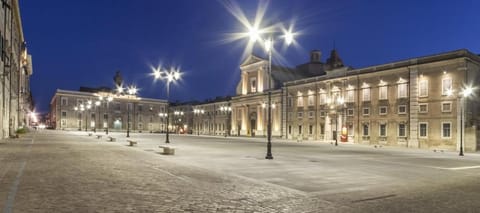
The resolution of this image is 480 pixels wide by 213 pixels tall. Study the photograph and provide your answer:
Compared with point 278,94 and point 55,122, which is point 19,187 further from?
point 55,122

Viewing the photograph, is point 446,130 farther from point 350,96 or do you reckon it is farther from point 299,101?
point 299,101

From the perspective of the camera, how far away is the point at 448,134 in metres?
42.0

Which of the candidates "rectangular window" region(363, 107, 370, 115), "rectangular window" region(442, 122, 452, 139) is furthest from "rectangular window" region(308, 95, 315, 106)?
"rectangular window" region(442, 122, 452, 139)

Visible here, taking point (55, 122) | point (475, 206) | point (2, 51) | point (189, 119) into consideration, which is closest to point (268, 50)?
point (475, 206)

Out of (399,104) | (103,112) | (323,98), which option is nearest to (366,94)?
(399,104)

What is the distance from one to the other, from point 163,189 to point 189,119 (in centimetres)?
10973

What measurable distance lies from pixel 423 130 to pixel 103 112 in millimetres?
102317

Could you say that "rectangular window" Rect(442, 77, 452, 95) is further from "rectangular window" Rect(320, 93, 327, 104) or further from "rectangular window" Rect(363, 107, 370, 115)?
"rectangular window" Rect(320, 93, 327, 104)

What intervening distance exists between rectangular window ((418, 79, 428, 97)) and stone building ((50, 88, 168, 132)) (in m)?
78.7

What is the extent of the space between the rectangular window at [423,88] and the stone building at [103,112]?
7873 centimetres

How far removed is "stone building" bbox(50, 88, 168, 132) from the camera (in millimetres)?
114875

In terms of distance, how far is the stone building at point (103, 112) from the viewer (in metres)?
115

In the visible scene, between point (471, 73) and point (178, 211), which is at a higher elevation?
point (471, 73)

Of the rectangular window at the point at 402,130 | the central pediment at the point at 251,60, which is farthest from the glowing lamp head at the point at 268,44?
the central pediment at the point at 251,60
